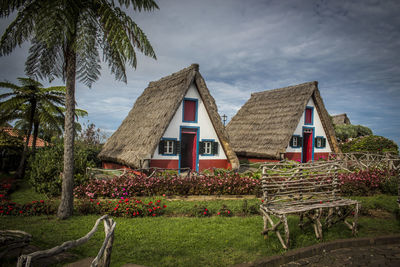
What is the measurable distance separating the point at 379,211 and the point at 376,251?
3.34 meters

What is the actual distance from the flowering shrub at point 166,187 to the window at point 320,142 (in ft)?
38.9

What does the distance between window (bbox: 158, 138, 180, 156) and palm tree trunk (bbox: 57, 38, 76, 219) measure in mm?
6388

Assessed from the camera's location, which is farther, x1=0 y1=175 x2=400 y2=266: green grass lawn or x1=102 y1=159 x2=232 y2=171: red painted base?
x1=102 y1=159 x2=232 y2=171: red painted base

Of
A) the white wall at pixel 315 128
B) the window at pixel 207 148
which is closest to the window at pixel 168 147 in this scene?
the window at pixel 207 148

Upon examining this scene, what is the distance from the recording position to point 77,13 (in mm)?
7035

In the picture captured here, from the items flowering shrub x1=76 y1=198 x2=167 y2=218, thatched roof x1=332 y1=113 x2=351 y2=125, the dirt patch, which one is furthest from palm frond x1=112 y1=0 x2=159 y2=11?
thatched roof x1=332 y1=113 x2=351 y2=125

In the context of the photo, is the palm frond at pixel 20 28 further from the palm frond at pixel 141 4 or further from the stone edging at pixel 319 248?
the stone edging at pixel 319 248

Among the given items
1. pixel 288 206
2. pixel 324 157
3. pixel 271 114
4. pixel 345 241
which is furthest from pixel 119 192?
pixel 324 157

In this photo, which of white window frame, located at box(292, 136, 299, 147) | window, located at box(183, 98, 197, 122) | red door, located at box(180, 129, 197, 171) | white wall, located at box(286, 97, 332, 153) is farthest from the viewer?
white wall, located at box(286, 97, 332, 153)

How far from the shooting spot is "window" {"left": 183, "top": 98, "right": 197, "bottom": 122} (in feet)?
46.5

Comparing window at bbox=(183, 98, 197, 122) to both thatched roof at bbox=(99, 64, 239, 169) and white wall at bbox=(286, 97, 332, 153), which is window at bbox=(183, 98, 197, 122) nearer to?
thatched roof at bbox=(99, 64, 239, 169)

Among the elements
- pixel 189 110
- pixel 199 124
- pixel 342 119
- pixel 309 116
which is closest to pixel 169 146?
pixel 199 124

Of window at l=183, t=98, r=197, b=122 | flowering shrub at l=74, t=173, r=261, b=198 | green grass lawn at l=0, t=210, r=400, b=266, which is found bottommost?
green grass lawn at l=0, t=210, r=400, b=266

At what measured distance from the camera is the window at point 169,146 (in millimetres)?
13320
